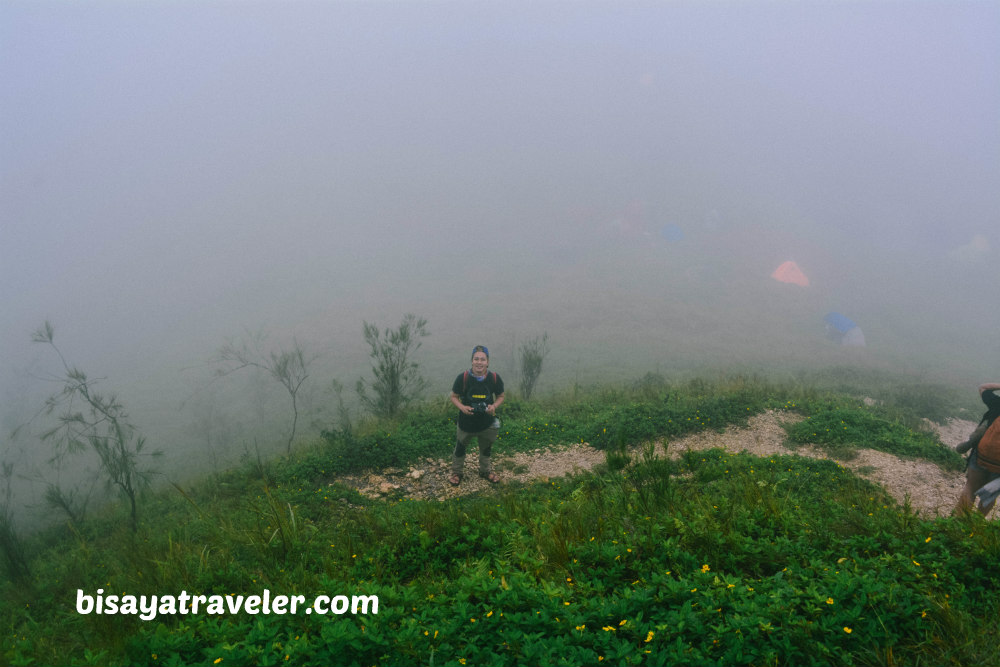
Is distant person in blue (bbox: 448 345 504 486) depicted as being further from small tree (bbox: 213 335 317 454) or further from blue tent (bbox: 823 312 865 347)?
blue tent (bbox: 823 312 865 347)

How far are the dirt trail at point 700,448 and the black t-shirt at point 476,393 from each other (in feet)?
4.21

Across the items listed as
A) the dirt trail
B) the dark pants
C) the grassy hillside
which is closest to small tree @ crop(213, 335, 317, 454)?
the dirt trail

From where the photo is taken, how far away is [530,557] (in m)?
3.84

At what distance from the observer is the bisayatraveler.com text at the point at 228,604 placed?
10.7 ft

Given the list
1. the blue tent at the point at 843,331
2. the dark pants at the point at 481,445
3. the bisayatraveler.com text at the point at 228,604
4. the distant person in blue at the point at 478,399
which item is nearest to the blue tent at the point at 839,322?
the blue tent at the point at 843,331

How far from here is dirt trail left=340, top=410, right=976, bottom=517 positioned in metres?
8.20

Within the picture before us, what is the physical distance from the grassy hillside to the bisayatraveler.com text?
5 centimetres

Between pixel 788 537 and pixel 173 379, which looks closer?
pixel 788 537

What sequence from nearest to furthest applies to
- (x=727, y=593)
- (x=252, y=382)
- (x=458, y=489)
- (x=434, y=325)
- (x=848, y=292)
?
(x=727, y=593) < (x=458, y=489) < (x=252, y=382) < (x=434, y=325) < (x=848, y=292)

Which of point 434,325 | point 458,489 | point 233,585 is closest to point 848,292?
point 434,325

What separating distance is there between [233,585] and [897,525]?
18.6ft

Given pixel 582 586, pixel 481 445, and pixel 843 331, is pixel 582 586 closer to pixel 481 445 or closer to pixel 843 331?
pixel 481 445

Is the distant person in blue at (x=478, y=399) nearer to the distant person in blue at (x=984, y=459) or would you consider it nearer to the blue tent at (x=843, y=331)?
the distant person in blue at (x=984, y=459)

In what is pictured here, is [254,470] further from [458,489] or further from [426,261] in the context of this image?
[426,261]
